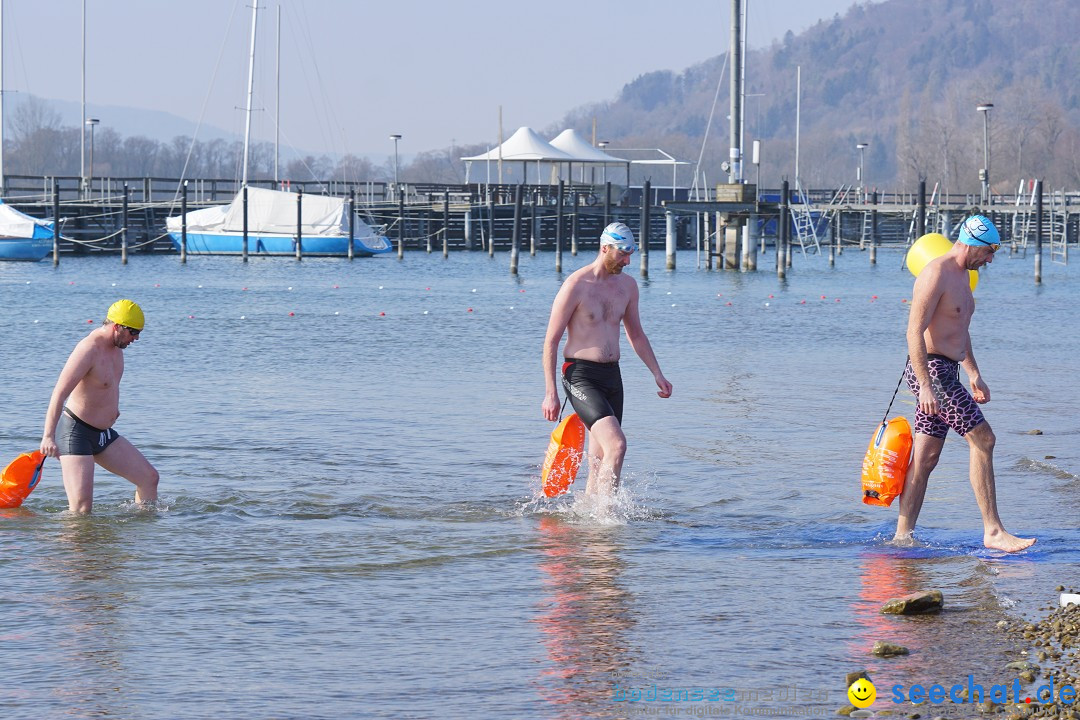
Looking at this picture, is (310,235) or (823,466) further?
(310,235)

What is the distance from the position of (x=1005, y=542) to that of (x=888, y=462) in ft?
2.72

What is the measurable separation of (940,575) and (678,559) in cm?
145

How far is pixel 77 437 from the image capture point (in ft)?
29.6

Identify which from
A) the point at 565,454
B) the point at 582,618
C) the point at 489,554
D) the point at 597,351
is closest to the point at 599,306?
the point at 597,351

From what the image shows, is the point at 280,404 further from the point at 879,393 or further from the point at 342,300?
the point at 342,300

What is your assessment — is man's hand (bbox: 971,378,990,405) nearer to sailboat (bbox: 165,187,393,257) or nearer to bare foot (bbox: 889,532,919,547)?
bare foot (bbox: 889,532,919,547)

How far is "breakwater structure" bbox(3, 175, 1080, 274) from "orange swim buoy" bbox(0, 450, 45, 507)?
35.8 meters

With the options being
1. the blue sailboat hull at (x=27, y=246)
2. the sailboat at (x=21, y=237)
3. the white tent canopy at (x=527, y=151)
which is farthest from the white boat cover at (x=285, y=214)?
the white tent canopy at (x=527, y=151)

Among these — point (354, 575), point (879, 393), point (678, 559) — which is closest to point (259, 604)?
point (354, 575)

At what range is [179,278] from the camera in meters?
46.6

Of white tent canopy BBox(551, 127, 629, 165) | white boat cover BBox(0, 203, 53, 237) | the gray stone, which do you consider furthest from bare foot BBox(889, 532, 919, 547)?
white tent canopy BBox(551, 127, 629, 165)

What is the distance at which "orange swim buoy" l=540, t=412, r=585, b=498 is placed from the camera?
9.48 m

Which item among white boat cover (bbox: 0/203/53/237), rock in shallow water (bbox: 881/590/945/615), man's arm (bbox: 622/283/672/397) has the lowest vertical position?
rock in shallow water (bbox: 881/590/945/615)

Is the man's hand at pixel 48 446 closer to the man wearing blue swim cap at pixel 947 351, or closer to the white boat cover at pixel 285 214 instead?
the man wearing blue swim cap at pixel 947 351
